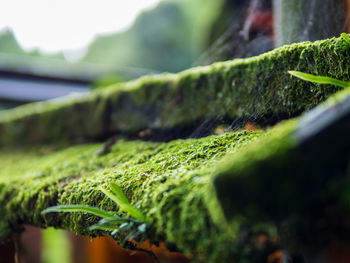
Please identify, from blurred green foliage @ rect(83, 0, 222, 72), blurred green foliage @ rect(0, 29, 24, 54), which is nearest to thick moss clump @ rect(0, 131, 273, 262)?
blurred green foliage @ rect(83, 0, 222, 72)

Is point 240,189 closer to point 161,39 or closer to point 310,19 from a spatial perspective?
point 310,19

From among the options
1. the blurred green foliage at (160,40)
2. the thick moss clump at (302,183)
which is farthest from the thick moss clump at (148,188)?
the blurred green foliage at (160,40)

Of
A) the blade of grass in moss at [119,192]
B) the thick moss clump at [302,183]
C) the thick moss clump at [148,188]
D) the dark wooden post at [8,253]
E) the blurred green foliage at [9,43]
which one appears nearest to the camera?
the thick moss clump at [302,183]

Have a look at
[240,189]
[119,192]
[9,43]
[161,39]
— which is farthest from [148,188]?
[9,43]

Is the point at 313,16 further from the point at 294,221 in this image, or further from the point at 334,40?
the point at 294,221

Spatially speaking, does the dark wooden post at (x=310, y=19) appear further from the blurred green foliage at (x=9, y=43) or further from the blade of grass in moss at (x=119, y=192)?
the blurred green foliage at (x=9, y=43)
